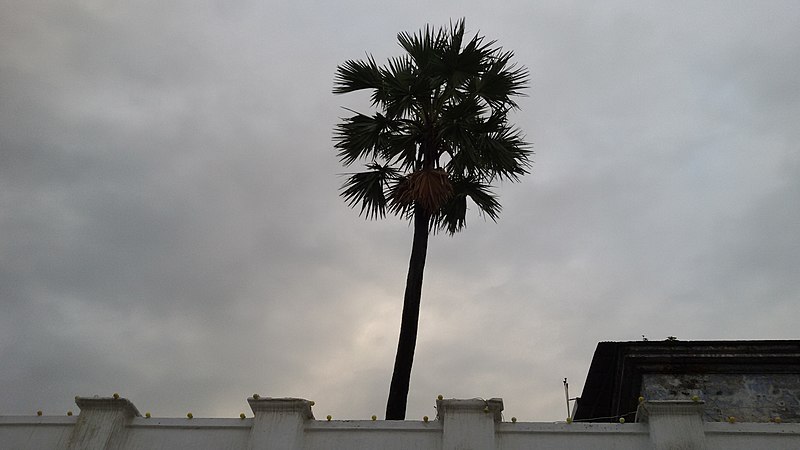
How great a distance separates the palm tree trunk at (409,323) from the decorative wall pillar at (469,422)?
255 cm

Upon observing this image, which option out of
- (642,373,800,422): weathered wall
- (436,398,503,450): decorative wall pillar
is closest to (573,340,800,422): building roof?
(642,373,800,422): weathered wall

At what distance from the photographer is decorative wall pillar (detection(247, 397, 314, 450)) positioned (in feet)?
35.1

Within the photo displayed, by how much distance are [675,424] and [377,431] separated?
4201 mm

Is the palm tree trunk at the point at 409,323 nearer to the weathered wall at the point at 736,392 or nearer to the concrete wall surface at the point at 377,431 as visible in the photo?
the concrete wall surface at the point at 377,431

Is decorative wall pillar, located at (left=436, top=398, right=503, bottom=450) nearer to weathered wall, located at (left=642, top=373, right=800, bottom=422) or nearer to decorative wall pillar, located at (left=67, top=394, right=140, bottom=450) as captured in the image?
decorative wall pillar, located at (left=67, top=394, right=140, bottom=450)

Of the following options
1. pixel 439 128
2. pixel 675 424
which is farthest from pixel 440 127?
pixel 675 424

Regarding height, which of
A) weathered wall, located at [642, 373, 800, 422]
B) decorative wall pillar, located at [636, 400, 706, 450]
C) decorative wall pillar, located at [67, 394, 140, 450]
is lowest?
decorative wall pillar, located at [67, 394, 140, 450]

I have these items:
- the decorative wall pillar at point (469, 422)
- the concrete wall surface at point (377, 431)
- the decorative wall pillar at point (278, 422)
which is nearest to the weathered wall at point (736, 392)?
the concrete wall surface at point (377, 431)

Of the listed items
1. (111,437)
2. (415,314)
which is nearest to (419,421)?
(415,314)

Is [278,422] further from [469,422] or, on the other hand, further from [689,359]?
[689,359]

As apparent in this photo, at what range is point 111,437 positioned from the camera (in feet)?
36.4

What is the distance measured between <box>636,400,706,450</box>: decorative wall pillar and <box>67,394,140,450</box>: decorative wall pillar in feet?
25.2

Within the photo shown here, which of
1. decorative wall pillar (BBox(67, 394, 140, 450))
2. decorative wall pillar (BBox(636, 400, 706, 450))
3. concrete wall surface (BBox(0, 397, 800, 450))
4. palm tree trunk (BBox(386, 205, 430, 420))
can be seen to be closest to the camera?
decorative wall pillar (BBox(636, 400, 706, 450))

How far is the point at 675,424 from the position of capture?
10.3 meters
